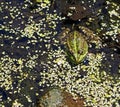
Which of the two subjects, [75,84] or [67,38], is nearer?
[75,84]

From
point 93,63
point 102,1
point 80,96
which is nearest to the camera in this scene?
point 80,96

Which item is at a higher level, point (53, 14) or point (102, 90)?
point (53, 14)

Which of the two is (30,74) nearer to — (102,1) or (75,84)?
(75,84)

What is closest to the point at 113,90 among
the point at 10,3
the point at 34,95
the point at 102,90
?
the point at 102,90

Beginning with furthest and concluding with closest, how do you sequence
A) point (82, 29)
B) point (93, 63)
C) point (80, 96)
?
point (82, 29) → point (93, 63) → point (80, 96)

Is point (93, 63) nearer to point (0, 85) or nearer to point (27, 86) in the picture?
point (27, 86)

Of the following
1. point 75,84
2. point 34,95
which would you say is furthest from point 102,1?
point 34,95
